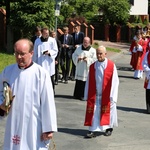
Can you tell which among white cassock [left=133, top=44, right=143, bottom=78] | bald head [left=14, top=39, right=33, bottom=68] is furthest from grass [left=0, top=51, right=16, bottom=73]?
bald head [left=14, top=39, right=33, bottom=68]

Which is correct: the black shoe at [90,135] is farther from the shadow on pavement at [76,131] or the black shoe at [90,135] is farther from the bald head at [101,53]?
the bald head at [101,53]

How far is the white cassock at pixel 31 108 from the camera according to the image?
5195 millimetres

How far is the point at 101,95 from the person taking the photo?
29.0 feet

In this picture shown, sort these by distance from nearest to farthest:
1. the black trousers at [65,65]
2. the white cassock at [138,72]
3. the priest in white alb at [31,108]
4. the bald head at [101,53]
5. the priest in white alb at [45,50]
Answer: the priest in white alb at [31,108] → the bald head at [101,53] → the priest in white alb at [45,50] → the black trousers at [65,65] → the white cassock at [138,72]

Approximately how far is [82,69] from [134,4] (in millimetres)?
45420

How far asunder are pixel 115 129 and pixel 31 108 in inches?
180

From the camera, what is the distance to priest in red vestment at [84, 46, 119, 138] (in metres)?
8.78

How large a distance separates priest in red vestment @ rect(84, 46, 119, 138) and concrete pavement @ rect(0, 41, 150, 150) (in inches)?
10.7

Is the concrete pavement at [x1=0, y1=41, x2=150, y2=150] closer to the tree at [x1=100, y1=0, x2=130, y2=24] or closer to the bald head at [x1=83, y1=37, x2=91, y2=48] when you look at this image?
the bald head at [x1=83, y1=37, x2=91, y2=48]

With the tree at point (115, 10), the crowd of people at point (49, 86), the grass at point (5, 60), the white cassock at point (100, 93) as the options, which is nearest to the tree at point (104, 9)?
the tree at point (115, 10)

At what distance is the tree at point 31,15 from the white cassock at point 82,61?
9.15 metres

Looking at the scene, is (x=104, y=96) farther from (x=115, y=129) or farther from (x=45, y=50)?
(x=45, y=50)

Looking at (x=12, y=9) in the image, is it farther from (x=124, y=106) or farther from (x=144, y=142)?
(x=144, y=142)

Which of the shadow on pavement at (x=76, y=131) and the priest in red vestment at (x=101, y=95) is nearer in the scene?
the priest in red vestment at (x=101, y=95)
